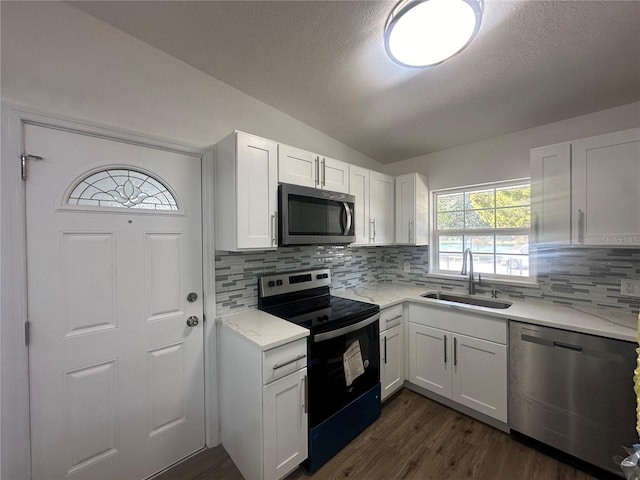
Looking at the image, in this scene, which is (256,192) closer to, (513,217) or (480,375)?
(480,375)

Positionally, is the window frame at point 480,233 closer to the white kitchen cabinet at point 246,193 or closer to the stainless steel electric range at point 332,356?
the stainless steel electric range at point 332,356

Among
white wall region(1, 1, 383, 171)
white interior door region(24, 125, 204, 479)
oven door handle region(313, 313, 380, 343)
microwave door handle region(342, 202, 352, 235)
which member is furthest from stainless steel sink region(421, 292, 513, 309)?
white wall region(1, 1, 383, 171)

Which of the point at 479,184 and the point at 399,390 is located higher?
the point at 479,184

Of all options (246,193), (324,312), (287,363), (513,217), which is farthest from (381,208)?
(287,363)

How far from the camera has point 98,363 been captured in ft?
4.74

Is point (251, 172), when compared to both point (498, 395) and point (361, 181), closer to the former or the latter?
point (361, 181)

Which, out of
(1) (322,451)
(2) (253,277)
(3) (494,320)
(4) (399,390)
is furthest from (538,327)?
(2) (253,277)

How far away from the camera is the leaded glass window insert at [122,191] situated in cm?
141

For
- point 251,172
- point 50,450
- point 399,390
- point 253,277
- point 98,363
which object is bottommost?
point 399,390

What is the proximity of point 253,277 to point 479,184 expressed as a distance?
2.32m

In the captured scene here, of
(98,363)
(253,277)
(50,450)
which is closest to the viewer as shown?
(50,450)

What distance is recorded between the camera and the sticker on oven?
183cm

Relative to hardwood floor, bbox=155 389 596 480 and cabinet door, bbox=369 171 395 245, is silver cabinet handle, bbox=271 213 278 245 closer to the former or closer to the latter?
cabinet door, bbox=369 171 395 245

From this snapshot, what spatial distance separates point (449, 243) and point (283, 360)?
2.23 metres
